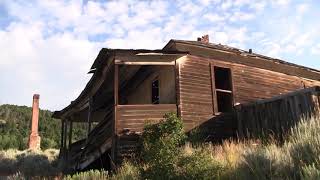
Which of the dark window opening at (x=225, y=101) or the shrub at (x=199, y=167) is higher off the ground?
the dark window opening at (x=225, y=101)

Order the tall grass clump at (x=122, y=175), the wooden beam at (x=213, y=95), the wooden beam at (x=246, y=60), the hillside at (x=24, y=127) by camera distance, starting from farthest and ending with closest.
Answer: the hillside at (x=24, y=127), the wooden beam at (x=246, y=60), the wooden beam at (x=213, y=95), the tall grass clump at (x=122, y=175)

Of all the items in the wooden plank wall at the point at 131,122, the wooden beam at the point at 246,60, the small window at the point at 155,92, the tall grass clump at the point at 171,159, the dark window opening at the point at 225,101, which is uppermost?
the wooden beam at the point at 246,60

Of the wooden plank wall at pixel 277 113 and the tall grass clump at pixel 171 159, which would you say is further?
the wooden plank wall at pixel 277 113

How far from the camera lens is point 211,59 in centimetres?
1700

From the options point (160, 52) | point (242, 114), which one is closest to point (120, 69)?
point (160, 52)

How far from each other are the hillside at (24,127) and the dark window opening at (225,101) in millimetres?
25290

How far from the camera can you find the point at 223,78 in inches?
725

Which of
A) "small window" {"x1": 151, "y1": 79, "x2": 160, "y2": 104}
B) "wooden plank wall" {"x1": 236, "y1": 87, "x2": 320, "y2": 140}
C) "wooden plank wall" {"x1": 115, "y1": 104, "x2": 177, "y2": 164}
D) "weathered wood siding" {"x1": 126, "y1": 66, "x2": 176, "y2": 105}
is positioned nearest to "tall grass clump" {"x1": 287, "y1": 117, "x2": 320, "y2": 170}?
"wooden plank wall" {"x1": 236, "y1": 87, "x2": 320, "y2": 140}

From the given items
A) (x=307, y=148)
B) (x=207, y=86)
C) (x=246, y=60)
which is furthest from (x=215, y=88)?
(x=307, y=148)

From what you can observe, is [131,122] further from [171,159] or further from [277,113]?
[277,113]

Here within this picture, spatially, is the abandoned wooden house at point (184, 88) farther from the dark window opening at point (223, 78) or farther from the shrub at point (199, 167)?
the shrub at point (199, 167)

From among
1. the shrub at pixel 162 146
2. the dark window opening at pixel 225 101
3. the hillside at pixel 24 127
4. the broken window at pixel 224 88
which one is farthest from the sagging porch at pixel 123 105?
the hillside at pixel 24 127

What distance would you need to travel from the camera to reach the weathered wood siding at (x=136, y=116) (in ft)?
47.5

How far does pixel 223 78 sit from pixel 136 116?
5188mm
